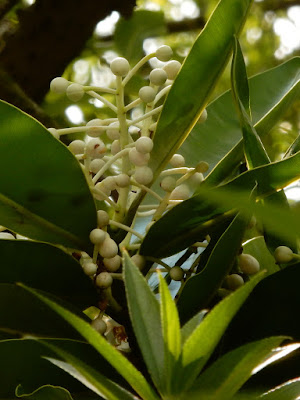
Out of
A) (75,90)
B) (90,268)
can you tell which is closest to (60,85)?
(75,90)

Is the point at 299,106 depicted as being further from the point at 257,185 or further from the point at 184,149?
the point at 257,185

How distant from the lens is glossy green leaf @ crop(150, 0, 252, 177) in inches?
29.5

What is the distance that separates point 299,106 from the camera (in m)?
2.21

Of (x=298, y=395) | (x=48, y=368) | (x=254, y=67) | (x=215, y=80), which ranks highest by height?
(x=254, y=67)

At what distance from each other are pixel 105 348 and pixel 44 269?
0.68 ft

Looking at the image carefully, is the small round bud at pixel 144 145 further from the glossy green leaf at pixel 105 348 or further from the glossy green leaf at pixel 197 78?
the glossy green leaf at pixel 105 348

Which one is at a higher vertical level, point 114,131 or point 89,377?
point 114,131

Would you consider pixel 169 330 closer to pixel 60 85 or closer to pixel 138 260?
pixel 138 260

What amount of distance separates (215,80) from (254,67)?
1.56 metres

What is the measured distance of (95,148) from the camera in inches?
30.6

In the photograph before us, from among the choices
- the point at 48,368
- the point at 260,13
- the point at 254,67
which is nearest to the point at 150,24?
the point at 254,67

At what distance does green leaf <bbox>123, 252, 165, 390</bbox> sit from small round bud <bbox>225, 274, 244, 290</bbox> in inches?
7.1

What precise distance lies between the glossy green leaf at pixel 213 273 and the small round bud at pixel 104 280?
7 centimetres

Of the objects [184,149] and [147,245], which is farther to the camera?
[184,149]
